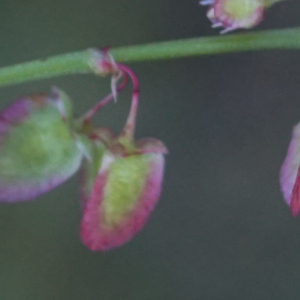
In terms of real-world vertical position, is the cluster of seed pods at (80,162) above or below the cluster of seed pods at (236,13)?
below

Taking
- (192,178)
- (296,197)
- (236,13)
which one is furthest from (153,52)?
(192,178)

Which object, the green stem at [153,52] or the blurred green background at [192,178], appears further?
the blurred green background at [192,178]

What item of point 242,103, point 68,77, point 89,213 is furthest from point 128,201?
point 242,103

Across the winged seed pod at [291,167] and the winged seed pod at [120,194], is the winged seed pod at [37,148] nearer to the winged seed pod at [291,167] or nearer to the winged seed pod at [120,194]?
the winged seed pod at [120,194]

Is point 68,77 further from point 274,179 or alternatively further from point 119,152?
point 119,152

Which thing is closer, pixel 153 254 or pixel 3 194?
pixel 3 194

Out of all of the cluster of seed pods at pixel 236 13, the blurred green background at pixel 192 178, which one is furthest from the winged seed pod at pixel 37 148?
the blurred green background at pixel 192 178
